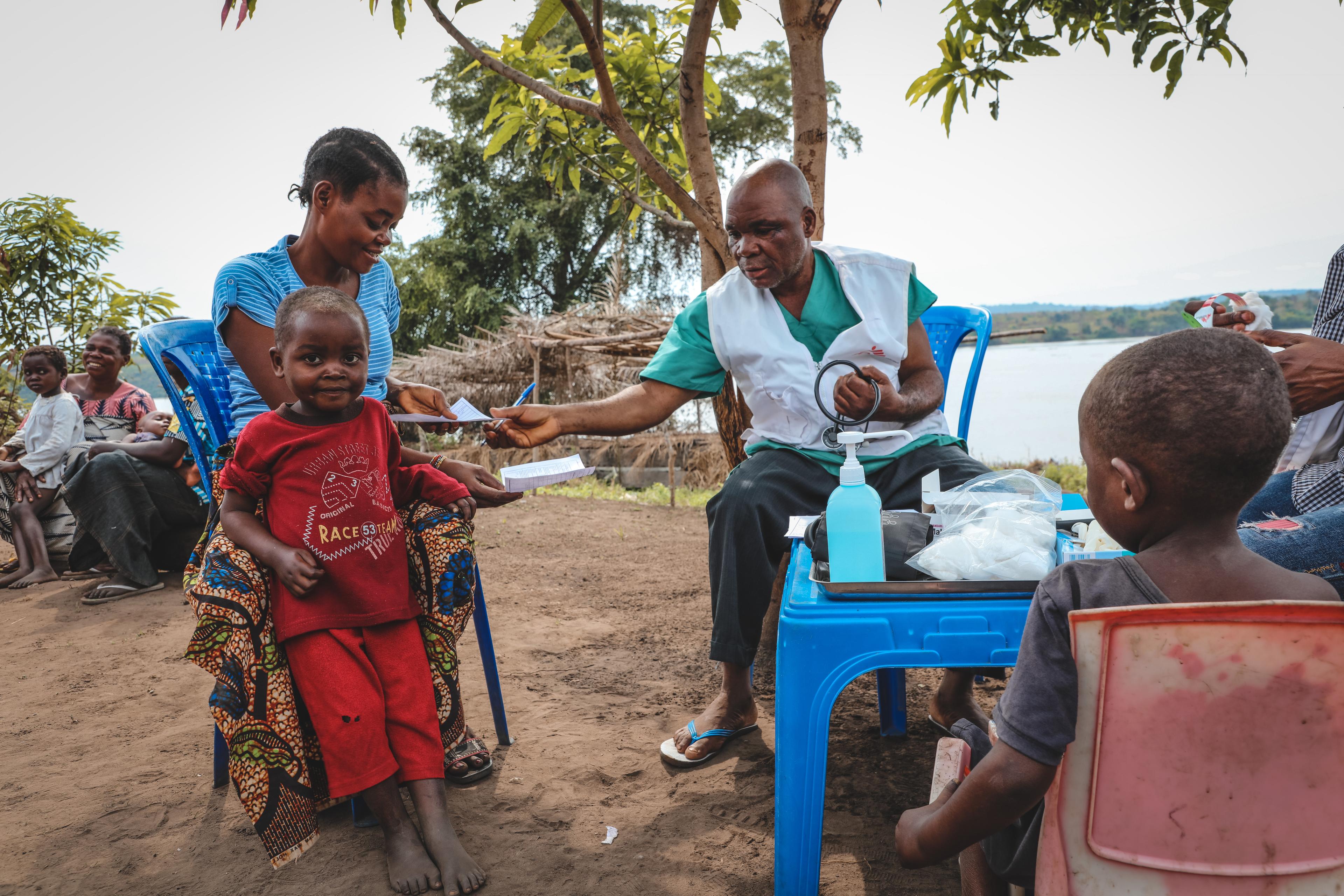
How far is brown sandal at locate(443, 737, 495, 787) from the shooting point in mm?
2242

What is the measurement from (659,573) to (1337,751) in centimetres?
382

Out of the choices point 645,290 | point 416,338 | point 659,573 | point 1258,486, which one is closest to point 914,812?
point 1258,486

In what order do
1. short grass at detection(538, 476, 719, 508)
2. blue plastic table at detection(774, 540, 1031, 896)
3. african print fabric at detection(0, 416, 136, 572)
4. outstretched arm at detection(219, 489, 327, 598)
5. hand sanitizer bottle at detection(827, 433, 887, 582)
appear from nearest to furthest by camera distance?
blue plastic table at detection(774, 540, 1031, 896) < hand sanitizer bottle at detection(827, 433, 887, 582) < outstretched arm at detection(219, 489, 327, 598) < african print fabric at detection(0, 416, 136, 572) < short grass at detection(538, 476, 719, 508)

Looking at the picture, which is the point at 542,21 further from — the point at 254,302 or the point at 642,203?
the point at 254,302

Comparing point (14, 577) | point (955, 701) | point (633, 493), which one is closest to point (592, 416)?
point (955, 701)

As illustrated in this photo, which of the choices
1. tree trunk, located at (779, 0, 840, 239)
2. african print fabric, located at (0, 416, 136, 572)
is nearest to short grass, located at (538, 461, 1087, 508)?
african print fabric, located at (0, 416, 136, 572)

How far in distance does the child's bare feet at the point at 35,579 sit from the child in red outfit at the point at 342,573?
13.7ft

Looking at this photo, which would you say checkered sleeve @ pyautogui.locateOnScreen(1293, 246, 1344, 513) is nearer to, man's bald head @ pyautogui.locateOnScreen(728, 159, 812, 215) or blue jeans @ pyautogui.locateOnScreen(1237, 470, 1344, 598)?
blue jeans @ pyautogui.locateOnScreen(1237, 470, 1344, 598)

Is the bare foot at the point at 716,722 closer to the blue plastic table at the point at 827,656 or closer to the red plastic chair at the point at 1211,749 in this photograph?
the blue plastic table at the point at 827,656

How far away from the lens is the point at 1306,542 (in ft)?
5.22

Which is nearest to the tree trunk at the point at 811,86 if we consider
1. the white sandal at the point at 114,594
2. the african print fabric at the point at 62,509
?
the white sandal at the point at 114,594

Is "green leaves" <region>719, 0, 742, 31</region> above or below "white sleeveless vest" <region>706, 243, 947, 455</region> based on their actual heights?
above

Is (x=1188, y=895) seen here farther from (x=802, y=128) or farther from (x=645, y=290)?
(x=645, y=290)

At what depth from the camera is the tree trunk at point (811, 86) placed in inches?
125
